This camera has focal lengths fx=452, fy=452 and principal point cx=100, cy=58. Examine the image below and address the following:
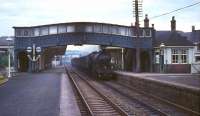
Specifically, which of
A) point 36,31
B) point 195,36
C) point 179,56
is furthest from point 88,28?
point 195,36

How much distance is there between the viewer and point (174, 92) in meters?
21.7

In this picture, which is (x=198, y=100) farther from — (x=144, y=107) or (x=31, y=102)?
(x=31, y=102)

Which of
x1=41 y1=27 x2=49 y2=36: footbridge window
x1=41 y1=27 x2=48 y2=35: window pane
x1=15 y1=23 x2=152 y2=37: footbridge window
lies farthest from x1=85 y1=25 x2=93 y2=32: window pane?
x1=41 y1=27 x2=48 y2=35: window pane

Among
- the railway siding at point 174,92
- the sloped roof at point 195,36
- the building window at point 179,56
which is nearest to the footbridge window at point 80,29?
the building window at point 179,56

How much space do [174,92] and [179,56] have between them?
35.7 metres

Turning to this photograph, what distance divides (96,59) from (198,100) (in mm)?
26346

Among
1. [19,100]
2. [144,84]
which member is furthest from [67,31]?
[19,100]

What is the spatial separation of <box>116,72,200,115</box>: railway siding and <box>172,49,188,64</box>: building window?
965 inches

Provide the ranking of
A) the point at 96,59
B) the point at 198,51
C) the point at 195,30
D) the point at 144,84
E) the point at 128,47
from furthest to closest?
the point at 195,30, the point at 198,51, the point at 128,47, the point at 96,59, the point at 144,84

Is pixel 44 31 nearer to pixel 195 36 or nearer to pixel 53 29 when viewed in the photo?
pixel 53 29

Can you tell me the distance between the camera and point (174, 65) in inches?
2222

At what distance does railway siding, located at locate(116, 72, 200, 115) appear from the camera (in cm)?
1847

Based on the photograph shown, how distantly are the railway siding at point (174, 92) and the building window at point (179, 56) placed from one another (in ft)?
80.4

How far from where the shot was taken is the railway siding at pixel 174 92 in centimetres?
1847
